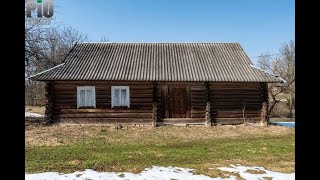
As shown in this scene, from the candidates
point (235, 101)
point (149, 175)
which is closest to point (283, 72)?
point (235, 101)

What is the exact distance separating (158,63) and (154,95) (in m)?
2.66

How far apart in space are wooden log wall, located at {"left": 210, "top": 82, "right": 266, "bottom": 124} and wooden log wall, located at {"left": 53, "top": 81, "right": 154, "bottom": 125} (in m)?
3.71

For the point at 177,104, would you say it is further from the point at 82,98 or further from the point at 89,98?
the point at 82,98

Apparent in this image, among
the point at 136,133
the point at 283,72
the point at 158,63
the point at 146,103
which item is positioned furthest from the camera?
the point at 283,72

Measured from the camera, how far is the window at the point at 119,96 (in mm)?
17219

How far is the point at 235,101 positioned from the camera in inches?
691

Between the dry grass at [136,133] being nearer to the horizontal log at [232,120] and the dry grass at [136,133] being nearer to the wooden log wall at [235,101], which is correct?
the horizontal log at [232,120]

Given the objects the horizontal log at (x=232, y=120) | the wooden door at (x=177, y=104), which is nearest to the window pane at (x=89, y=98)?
the wooden door at (x=177, y=104)

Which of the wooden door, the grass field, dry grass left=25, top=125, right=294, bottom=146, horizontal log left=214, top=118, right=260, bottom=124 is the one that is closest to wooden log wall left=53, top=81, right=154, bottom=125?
dry grass left=25, top=125, right=294, bottom=146

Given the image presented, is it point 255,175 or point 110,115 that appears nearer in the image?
point 255,175

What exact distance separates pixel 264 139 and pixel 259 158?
180 inches

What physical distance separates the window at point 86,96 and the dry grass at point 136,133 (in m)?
1.29
